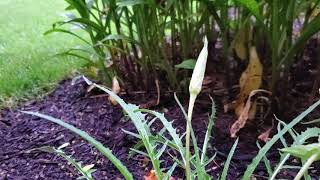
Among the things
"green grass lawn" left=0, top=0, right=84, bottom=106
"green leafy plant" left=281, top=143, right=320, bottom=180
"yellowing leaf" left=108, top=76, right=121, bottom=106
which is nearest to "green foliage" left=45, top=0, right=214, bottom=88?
"yellowing leaf" left=108, top=76, right=121, bottom=106

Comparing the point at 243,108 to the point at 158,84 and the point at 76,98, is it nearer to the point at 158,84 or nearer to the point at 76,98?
the point at 158,84

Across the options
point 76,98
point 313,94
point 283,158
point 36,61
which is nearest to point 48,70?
point 36,61

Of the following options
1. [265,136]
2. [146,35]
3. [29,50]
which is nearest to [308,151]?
[265,136]

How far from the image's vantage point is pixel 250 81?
150 centimetres

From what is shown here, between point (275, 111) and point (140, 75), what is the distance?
538 mm

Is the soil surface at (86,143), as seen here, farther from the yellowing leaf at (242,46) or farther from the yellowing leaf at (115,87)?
the yellowing leaf at (242,46)

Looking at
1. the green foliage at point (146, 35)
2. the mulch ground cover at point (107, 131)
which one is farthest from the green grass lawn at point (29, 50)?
the green foliage at point (146, 35)

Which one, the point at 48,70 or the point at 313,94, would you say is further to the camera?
the point at 48,70

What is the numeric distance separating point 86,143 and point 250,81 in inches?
20.0

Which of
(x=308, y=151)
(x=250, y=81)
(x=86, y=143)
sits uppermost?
(x=308, y=151)

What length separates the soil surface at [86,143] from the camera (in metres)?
1.37

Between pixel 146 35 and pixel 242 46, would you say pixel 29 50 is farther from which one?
pixel 242 46

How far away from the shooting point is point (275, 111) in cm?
151

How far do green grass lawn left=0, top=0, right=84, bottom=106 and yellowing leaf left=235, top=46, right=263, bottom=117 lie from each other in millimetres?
852
